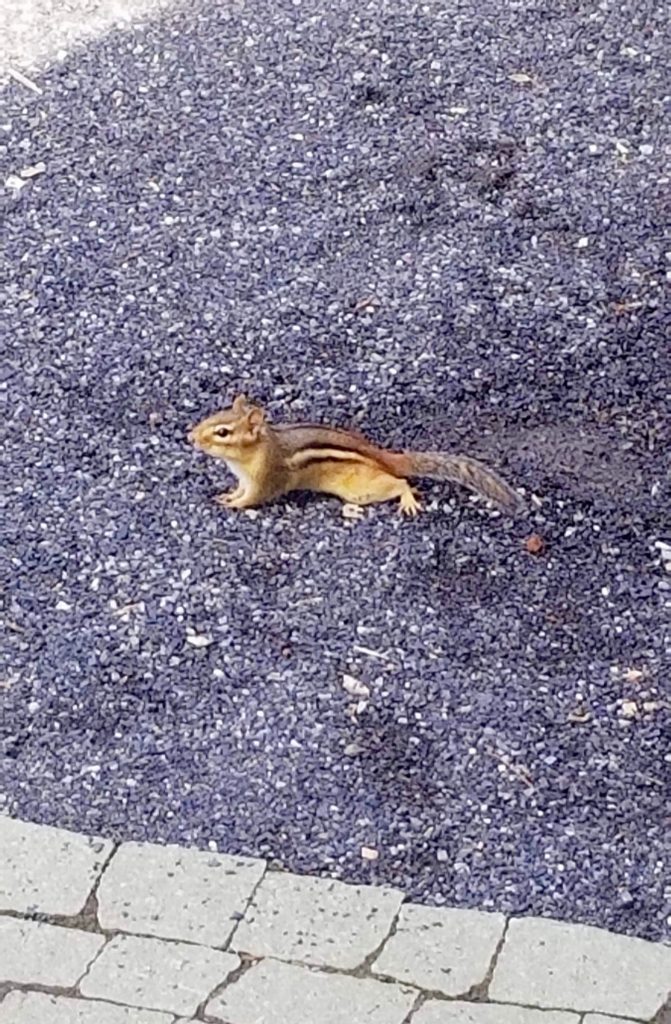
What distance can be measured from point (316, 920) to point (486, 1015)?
0.40 metres

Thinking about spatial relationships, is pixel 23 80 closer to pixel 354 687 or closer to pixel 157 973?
pixel 354 687

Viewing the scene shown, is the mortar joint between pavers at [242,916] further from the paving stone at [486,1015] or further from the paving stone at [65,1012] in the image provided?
the paving stone at [486,1015]

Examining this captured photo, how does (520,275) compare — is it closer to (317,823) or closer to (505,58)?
(505,58)

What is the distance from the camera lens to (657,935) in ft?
12.3

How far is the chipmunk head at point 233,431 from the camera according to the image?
4.72 metres

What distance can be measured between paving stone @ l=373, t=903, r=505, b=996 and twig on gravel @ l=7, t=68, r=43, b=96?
147 inches

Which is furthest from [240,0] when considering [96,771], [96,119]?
[96,771]

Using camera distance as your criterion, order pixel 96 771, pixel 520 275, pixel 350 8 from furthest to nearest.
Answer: pixel 350 8 → pixel 520 275 → pixel 96 771

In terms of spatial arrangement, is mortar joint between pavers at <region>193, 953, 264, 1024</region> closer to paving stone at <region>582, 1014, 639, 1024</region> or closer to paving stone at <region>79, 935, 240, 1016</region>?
paving stone at <region>79, 935, 240, 1016</region>

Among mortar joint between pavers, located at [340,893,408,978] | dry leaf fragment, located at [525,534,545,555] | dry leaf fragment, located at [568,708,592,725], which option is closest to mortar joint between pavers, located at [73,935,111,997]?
mortar joint between pavers, located at [340,893,408,978]

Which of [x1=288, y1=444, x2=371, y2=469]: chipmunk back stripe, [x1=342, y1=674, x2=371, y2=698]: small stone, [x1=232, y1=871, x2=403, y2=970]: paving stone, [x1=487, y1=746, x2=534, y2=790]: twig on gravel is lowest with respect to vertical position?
[x1=232, y1=871, x2=403, y2=970]: paving stone

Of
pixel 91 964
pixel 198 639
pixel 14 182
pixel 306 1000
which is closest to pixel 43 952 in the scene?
pixel 91 964

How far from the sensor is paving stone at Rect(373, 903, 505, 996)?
12.0 ft

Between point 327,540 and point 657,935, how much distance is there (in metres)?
1.42
